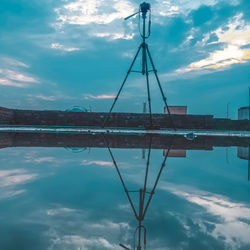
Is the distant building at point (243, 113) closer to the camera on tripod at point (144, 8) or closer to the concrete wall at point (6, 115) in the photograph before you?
the camera on tripod at point (144, 8)

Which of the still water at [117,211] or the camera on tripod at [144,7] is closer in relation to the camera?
the still water at [117,211]

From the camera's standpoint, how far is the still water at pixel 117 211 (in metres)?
0.75

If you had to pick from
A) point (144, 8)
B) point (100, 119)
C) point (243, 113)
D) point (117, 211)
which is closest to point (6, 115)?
point (100, 119)

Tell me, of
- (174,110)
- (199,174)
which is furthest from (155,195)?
(174,110)

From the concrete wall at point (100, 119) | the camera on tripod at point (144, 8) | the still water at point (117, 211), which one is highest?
the camera on tripod at point (144, 8)

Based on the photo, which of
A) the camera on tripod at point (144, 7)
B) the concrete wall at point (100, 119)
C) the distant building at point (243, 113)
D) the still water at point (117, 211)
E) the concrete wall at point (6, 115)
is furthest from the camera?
the distant building at point (243, 113)

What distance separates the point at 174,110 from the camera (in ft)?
68.2

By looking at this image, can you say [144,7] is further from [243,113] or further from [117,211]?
[243,113]

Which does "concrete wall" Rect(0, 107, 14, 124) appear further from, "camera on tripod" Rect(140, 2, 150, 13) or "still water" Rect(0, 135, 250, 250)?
"still water" Rect(0, 135, 250, 250)

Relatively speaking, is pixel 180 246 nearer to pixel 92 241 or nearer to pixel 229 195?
pixel 92 241

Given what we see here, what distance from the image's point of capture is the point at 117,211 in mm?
1004

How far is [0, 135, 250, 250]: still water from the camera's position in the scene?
0.75m

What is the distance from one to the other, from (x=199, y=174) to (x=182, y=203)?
0.83 metres

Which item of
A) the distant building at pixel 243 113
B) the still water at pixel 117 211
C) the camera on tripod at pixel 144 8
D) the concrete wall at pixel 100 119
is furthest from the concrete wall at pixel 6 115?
the distant building at pixel 243 113
